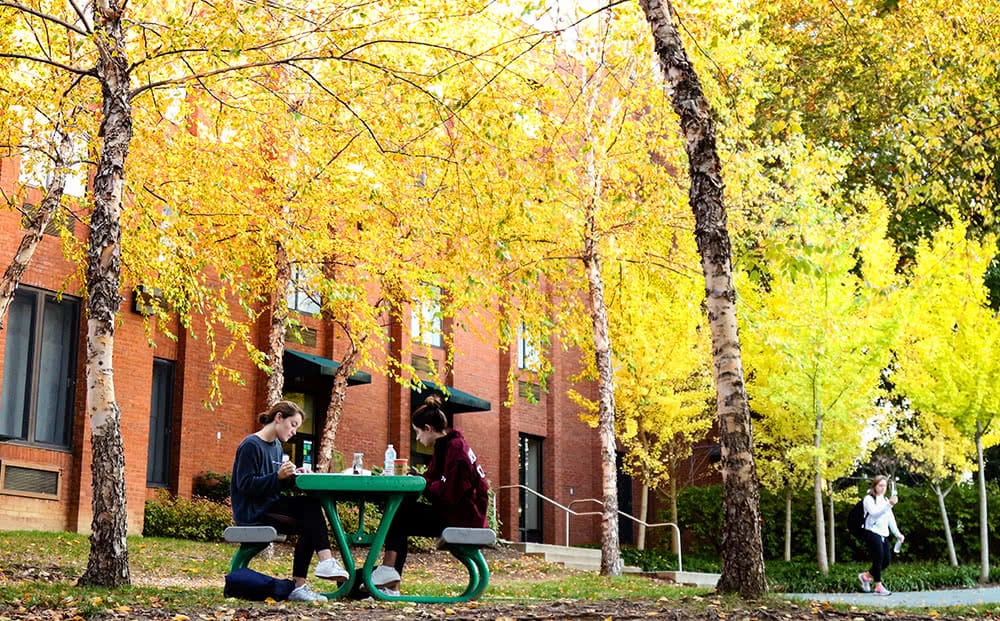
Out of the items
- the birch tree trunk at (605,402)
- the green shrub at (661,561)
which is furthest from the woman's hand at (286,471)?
the green shrub at (661,561)

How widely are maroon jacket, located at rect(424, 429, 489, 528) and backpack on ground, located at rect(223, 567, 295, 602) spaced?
127cm

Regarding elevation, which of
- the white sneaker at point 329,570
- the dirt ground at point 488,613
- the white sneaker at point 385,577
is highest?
the white sneaker at point 329,570

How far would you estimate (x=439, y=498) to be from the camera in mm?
8664

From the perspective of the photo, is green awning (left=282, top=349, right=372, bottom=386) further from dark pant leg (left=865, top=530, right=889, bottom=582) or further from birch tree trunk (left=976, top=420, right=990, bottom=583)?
birch tree trunk (left=976, top=420, right=990, bottom=583)

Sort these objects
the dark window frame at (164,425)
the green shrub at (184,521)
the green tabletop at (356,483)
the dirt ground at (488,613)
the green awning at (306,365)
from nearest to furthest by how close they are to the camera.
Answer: the dirt ground at (488,613), the green tabletop at (356,483), the green shrub at (184,521), the dark window frame at (164,425), the green awning at (306,365)

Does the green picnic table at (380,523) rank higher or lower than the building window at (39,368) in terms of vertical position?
lower

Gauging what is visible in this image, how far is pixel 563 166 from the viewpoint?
17.6m

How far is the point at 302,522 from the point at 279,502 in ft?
0.76

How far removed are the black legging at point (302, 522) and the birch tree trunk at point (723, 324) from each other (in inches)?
125

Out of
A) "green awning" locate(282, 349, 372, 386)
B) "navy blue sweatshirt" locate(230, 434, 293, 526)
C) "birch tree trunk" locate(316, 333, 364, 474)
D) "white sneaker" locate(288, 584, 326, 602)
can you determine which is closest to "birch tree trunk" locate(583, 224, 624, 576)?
"birch tree trunk" locate(316, 333, 364, 474)

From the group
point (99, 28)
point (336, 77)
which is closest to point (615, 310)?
point (336, 77)

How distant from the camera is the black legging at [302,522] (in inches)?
331

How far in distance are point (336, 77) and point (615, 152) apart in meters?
5.82

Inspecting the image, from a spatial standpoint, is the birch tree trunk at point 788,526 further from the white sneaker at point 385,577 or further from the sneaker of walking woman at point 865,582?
the white sneaker at point 385,577
